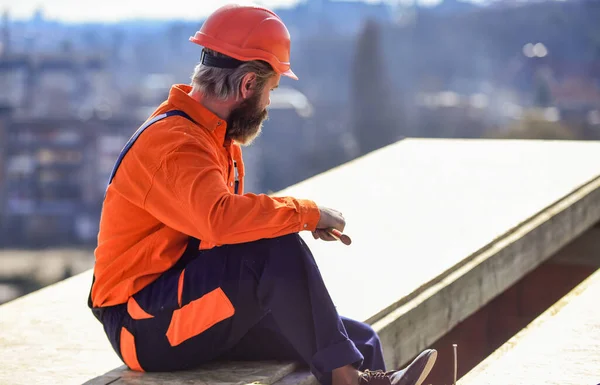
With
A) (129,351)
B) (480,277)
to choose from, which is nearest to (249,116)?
(129,351)

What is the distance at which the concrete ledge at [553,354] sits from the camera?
111 inches

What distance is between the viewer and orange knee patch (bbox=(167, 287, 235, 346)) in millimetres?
2455

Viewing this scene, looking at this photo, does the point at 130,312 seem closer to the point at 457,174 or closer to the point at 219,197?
the point at 219,197

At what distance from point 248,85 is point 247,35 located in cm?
13

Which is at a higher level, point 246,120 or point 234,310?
point 246,120

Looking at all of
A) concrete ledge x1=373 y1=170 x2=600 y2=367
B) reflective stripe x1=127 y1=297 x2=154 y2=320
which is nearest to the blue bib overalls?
reflective stripe x1=127 y1=297 x2=154 y2=320

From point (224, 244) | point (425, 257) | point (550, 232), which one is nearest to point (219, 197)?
point (224, 244)

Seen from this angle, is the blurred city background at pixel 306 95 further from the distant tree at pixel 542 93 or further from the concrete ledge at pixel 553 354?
the concrete ledge at pixel 553 354

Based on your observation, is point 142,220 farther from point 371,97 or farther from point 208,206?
point 371,97

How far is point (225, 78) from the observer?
2512 mm

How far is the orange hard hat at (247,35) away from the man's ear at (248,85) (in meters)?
0.04

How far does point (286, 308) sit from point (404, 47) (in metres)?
118

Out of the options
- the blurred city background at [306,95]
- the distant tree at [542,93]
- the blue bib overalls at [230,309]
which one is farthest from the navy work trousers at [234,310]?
the distant tree at [542,93]

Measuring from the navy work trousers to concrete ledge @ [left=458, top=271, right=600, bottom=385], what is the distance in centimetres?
57
